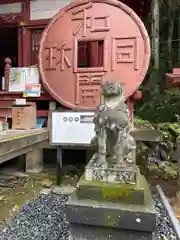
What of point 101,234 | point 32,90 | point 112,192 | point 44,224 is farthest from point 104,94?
point 32,90

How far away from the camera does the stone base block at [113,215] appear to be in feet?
6.63

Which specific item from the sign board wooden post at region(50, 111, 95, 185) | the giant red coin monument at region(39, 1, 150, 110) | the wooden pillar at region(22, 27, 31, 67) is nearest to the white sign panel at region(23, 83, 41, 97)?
the giant red coin monument at region(39, 1, 150, 110)

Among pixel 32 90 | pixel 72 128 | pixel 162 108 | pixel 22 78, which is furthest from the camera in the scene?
pixel 162 108

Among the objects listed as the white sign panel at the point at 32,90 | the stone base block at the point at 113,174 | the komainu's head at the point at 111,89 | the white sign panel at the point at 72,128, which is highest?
the white sign panel at the point at 32,90

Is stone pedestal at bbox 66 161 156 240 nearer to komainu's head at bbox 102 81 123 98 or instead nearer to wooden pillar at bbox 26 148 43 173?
komainu's head at bbox 102 81 123 98

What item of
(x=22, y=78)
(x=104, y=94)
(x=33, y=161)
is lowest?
(x=33, y=161)

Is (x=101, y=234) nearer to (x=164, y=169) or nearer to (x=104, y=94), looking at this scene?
(x=104, y=94)

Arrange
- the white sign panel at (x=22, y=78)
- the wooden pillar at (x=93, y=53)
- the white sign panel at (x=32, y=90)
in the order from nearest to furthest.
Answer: the white sign panel at (x=32, y=90) < the white sign panel at (x=22, y=78) < the wooden pillar at (x=93, y=53)

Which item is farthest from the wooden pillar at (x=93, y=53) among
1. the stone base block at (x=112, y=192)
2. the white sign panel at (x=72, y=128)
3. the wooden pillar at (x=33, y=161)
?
the stone base block at (x=112, y=192)

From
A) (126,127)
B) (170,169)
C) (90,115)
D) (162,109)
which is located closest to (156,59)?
(162,109)

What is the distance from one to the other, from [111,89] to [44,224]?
2.06 metres

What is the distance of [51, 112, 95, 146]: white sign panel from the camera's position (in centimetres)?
414

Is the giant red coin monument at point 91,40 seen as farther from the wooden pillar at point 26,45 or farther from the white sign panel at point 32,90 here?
the wooden pillar at point 26,45

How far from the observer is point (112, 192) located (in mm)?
2195
